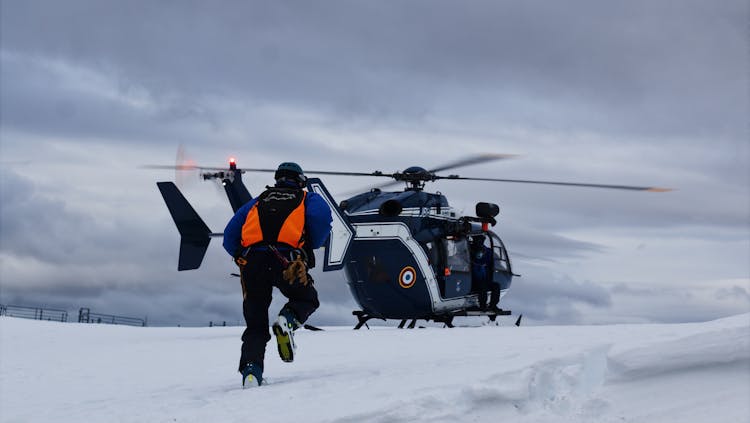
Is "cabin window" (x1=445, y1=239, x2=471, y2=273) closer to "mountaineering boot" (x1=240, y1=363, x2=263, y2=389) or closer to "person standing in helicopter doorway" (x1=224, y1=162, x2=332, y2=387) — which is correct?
"person standing in helicopter doorway" (x1=224, y1=162, x2=332, y2=387)

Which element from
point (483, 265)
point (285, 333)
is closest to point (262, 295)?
point (285, 333)

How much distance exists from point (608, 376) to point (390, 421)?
207cm

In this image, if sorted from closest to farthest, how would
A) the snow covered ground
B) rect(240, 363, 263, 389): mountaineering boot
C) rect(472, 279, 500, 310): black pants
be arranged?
the snow covered ground, rect(240, 363, 263, 389): mountaineering boot, rect(472, 279, 500, 310): black pants

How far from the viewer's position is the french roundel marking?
558 inches

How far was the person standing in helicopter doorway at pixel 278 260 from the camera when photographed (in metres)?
6.80

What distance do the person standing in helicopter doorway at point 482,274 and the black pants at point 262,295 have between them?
9.27 metres

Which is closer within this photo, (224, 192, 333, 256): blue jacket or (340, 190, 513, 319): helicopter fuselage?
(224, 192, 333, 256): blue jacket

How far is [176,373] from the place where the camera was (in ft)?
28.3

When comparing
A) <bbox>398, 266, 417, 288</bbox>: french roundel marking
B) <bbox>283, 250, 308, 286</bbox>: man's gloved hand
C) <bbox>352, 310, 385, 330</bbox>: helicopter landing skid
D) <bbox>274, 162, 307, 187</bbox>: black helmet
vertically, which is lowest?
<bbox>352, 310, 385, 330</bbox>: helicopter landing skid

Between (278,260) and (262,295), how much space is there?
1.29 feet

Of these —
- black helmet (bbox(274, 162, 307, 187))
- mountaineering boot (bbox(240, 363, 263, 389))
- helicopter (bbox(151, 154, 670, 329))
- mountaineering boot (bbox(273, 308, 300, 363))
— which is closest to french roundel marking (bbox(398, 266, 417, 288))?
helicopter (bbox(151, 154, 670, 329))

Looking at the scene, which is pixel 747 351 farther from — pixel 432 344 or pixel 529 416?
pixel 432 344

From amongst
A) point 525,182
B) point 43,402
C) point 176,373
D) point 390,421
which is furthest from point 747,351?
point 525,182

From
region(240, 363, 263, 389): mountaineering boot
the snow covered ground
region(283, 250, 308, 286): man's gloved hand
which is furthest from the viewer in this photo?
region(283, 250, 308, 286): man's gloved hand
